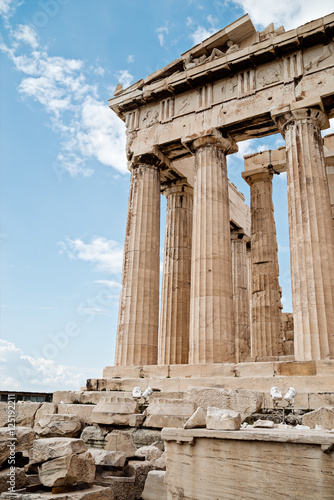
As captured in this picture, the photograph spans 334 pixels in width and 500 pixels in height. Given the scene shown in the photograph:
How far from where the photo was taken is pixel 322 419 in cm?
790

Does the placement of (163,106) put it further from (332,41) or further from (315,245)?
(315,245)

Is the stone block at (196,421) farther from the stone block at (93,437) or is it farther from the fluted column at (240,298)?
the fluted column at (240,298)

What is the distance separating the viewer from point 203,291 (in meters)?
15.5

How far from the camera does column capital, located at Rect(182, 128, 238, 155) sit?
17.1 meters

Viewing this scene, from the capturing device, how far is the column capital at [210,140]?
17141 millimetres

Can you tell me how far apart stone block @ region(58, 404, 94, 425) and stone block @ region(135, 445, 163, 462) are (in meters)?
2.53

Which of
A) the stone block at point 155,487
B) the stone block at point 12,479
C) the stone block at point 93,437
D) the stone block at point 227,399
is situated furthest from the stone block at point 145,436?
the stone block at point 12,479

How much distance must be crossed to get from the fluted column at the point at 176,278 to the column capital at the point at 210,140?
3822mm

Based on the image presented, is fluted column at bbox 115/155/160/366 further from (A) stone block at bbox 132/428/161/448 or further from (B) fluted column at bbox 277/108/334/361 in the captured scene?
(A) stone block at bbox 132/428/161/448

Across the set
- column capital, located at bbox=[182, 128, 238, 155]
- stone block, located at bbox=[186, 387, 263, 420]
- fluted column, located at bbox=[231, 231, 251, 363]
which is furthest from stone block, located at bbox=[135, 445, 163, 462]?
fluted column, located at bbox=[231, 231, 251, 363]

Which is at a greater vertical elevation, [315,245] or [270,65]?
[270,65]

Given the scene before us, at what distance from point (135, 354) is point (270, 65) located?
11.8 m

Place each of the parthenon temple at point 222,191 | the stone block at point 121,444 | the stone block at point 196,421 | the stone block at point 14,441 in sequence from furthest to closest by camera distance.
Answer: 1. the parthenon temple at point 222,191
2. the stone block at point 121,444
3. the stone block at point 14,441
4. the stone block at point 196,421

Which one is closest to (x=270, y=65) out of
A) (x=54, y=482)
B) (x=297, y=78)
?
(x=297, y=78)
